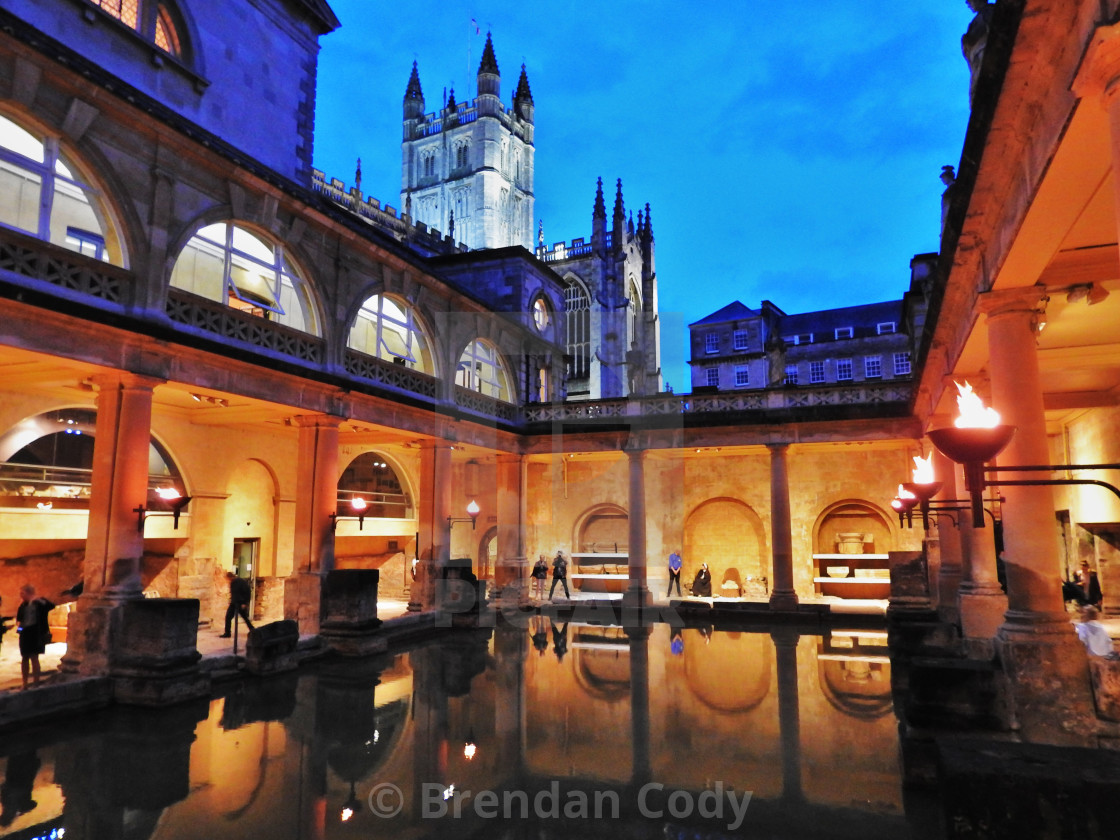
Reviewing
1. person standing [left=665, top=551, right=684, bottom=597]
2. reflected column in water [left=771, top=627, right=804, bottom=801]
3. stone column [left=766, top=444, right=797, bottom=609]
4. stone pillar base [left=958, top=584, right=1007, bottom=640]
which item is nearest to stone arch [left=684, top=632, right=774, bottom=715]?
reflected column in water [left=771, top=627, right=804, bottom=801]

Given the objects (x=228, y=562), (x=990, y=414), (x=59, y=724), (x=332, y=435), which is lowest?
(x=59, y=724)

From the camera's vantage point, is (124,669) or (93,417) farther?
(93,417)

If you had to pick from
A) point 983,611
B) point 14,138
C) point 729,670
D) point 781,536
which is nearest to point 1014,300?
point 983,611

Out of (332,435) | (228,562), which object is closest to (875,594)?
(332,435)

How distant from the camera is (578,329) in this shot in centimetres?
6300

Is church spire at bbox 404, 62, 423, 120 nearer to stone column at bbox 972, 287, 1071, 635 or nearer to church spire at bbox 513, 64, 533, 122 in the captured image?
church spire at bbox 513, 64, 533, 122

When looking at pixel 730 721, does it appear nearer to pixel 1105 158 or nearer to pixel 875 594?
pixel 1105 158

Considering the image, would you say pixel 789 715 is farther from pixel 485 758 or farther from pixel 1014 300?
pixel 1014 300

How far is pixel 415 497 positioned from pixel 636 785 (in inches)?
810

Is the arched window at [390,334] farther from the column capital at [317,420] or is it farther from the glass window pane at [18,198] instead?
the glass window pane at [18,198]

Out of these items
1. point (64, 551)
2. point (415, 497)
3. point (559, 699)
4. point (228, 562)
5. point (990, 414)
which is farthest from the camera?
point (415, 497)

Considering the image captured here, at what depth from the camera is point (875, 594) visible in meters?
24.2

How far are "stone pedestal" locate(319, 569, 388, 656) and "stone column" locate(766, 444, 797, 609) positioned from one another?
37.2 feet

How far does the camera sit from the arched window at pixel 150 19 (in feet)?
44.9
